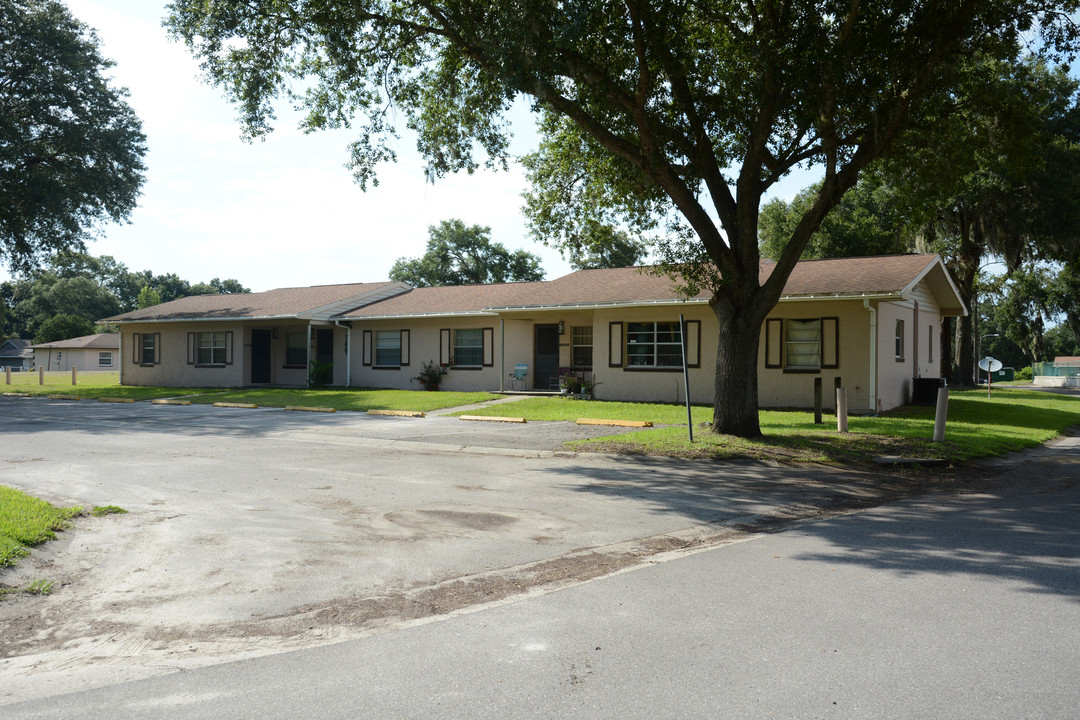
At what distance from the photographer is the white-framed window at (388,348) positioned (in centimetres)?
2948

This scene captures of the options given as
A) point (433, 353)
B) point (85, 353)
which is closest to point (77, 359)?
point (85, 353)

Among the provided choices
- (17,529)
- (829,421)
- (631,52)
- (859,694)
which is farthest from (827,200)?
(17,529)

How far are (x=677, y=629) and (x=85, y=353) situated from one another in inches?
2865

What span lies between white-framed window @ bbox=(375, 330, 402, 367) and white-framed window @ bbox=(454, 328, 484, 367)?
2.61 m

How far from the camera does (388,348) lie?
29734 millimetres

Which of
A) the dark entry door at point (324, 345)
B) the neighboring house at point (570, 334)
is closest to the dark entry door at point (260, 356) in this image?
the neighboring house at point (570, 334)

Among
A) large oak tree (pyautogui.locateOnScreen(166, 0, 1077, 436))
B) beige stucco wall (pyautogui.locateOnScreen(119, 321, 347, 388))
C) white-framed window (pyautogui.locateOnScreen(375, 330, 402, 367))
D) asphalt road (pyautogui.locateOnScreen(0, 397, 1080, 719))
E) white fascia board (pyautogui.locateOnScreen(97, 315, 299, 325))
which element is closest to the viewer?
asphalt road (pyautogui.locateOnScreen(0, 397, 1080, 719))

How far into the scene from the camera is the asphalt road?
365cm

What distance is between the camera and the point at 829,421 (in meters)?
17.5

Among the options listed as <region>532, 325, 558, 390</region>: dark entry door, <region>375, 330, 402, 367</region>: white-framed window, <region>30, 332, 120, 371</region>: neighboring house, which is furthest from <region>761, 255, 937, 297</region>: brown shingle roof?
<region>30, 332, 120, 371</region>: neighboring house

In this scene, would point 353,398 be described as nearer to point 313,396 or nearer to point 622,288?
point 313,396

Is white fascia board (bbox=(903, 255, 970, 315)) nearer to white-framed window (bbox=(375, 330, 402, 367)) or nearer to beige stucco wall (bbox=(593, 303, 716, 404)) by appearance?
beige stucco wall (bbox=(593, 303, 716, 404))

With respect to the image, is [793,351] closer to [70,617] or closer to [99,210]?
[70,617]

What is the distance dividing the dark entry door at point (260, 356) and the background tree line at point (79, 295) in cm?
5291
